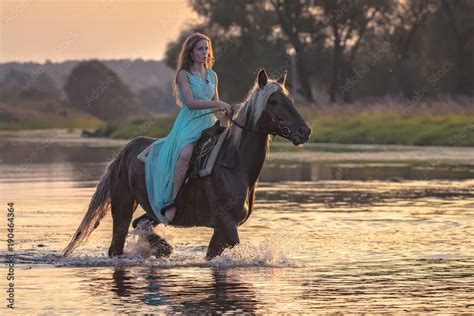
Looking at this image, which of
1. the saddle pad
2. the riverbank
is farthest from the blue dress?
the riverbank

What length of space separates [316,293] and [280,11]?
68.2 m

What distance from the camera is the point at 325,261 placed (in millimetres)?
13188

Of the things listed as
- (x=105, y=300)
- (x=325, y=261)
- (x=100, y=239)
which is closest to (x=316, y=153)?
(x=100, y=239)

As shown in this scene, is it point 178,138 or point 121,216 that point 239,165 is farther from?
point 121,216

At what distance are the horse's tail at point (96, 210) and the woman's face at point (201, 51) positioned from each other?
1.46 m

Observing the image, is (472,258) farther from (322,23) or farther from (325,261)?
(322,23)

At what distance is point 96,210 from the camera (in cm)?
1409

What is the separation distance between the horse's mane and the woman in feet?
1.08

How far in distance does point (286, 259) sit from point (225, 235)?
1.00 metres

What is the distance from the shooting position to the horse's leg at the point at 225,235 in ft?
40.9

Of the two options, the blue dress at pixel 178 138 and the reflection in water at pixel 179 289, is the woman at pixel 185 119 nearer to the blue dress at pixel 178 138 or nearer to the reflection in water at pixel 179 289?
the blue dress at pixel 178 138

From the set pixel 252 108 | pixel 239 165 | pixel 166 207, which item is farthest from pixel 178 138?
pixel 252 108

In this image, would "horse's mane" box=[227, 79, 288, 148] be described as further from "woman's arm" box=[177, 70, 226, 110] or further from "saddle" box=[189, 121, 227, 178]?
"woman's arm" box=[177, 70, 226, 110]

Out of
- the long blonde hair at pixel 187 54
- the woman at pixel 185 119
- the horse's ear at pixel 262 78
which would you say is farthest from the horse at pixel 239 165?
the long blonde hair at pixel 187 54
